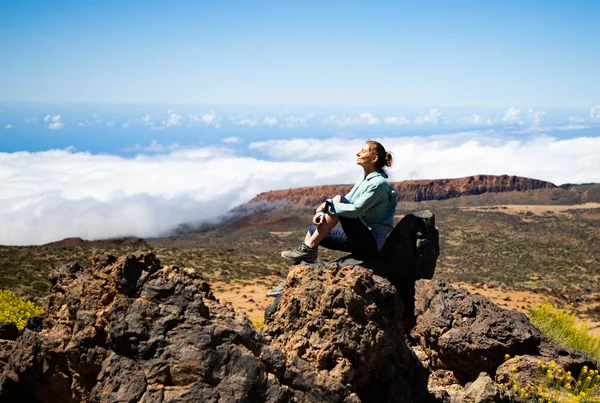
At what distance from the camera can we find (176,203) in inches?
4857

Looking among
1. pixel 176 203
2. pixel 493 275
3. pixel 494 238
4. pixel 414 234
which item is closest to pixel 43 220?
pixel 176 203

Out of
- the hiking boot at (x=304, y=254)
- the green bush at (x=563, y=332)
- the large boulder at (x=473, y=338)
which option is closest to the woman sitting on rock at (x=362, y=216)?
the hiking boot at (x=304, y=254)

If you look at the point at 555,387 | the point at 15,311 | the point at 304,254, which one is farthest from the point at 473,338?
the point at 15,311

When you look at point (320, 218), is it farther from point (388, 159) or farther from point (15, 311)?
point (15, 311)

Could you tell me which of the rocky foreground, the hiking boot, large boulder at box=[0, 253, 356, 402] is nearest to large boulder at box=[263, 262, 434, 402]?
the rocky foreground

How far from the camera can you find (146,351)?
12.7ft

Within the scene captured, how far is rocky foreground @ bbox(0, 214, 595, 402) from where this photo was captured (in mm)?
3809

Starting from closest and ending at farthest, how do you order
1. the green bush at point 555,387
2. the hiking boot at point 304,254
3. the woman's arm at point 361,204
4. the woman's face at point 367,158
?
1. the green bush at point 555,387
2. the woman's arm at point 361,204
3. the woman's face at point 367,158
4. the hiking boot at point 304,254

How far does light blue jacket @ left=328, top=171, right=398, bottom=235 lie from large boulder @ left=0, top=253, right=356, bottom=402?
6.61ft

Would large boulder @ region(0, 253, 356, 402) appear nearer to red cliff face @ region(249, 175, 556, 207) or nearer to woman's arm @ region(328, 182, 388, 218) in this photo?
woman's arm @ region(328, 182, 388, 218)

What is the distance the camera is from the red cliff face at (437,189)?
89.2m

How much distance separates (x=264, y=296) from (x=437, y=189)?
77.3 m

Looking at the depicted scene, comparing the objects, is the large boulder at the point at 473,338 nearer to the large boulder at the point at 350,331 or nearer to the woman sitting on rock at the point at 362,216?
the woman sitting on rock at the point at 362,216

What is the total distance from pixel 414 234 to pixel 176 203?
4738 inches
